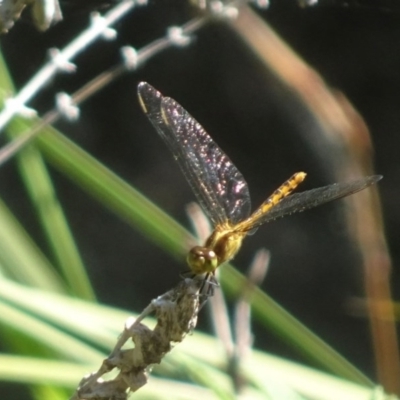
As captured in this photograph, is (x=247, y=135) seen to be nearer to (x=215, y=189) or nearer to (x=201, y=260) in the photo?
(x=215, y=189)

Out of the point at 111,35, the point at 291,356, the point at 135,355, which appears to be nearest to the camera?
the point at 135,355

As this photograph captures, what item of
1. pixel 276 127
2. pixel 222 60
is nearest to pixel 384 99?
pixel 276 127

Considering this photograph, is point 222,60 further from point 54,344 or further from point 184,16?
point 54,344

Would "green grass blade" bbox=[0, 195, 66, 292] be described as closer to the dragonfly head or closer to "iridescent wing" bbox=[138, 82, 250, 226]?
"iridescent wing" bbox=[138, 82, 250, 226]

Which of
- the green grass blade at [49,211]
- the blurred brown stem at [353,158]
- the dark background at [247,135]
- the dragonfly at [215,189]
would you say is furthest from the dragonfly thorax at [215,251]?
the dark background at [247,135]

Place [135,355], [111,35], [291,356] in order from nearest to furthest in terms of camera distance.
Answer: [135,355] → [111,35] → [291,356]

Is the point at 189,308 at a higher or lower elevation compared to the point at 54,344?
lower
